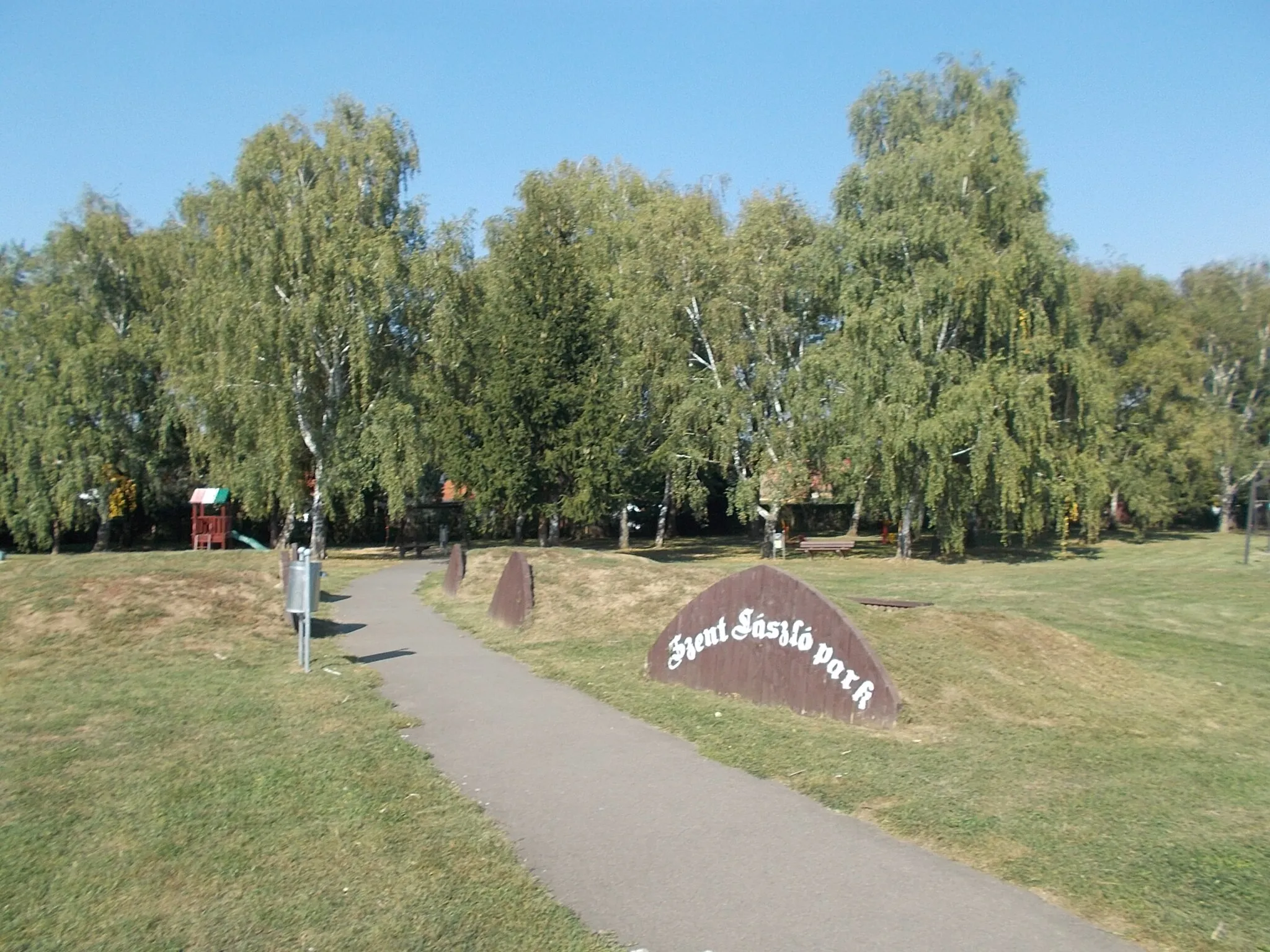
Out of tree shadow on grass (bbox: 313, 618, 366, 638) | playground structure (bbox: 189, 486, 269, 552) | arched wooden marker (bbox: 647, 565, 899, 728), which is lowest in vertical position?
tree shadow on grass (bbox: 313, 618, 366, 638)

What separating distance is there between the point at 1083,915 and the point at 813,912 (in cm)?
127

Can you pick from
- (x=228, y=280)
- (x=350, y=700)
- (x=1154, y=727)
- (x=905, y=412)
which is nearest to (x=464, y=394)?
(x=228, y=280)

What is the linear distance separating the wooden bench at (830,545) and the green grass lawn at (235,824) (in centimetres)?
2942

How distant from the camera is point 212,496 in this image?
38094mm

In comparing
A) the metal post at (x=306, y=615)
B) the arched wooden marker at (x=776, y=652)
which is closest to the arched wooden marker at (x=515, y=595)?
the metal post at (x=306, y=615)

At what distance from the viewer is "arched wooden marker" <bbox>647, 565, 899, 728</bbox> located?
9258 mm

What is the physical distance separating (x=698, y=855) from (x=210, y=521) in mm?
36413

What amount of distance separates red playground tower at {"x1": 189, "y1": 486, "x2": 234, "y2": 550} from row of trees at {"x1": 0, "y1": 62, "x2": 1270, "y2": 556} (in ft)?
4.90

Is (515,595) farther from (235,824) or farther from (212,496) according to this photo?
(212,496)

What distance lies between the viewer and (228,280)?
111 ft

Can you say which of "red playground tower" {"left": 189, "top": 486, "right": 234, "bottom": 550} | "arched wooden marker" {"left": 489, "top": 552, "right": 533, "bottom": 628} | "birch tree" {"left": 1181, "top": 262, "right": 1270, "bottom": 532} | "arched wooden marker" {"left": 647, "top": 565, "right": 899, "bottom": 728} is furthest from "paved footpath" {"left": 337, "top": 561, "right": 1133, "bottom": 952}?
"birch tree" {"left": 1181, "top": 262, "right": 1270, "bottom": 532}

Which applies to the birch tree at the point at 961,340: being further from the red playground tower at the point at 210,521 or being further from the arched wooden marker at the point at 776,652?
the arched wooden marker at the point at 776,652

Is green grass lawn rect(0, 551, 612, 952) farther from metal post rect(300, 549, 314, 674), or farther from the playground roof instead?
the playground roof

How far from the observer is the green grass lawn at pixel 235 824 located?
4953 millimetres
